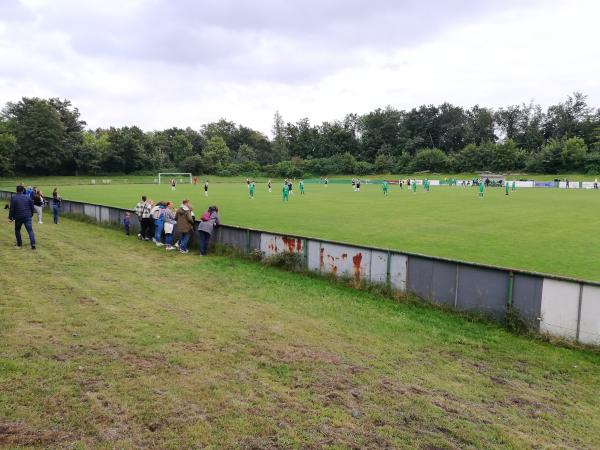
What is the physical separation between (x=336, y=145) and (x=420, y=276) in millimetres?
104440

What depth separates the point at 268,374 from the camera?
5.97 m

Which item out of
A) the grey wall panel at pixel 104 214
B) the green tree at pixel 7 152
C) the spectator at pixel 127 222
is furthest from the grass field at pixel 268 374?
the green tree at pixel 7 152

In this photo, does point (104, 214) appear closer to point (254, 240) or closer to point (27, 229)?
point (27, 229)

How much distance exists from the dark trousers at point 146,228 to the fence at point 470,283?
6.52 metres

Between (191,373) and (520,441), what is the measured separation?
3.91 meters

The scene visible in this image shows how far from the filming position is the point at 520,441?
15.3 ft

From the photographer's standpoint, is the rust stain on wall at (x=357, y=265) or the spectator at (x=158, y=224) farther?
the spectator at (x=158, y=224)

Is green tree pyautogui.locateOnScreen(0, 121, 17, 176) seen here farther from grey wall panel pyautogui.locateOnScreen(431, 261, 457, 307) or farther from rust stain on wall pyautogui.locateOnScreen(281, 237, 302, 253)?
grey wall panel pyautogui.locateOnScreen(431, 261, 457, 307)

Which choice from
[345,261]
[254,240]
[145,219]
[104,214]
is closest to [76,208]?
[104,214]

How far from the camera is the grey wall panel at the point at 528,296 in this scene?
8070 millimetres

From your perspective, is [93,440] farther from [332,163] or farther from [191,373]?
[332,163]

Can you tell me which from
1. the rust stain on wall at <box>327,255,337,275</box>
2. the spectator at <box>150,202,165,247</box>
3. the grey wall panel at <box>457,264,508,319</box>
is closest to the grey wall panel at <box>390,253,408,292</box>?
the grey wall panel at <box>457,264,508,319</box>

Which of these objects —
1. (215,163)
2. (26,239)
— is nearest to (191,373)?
(26,239)

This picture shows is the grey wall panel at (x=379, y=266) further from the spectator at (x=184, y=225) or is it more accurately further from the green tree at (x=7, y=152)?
the green tree at (x=7, y=152)
